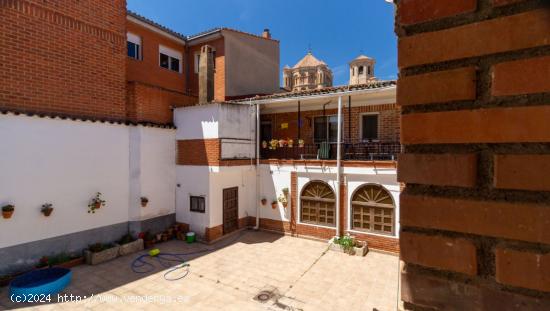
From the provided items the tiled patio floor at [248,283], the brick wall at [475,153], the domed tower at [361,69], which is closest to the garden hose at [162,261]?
the tiled patio floor at [248,283]

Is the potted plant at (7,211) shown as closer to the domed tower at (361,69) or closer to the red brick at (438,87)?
the red brick at (438,87)

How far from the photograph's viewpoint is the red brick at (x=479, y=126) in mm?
808

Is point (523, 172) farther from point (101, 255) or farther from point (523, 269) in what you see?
point (101, 255)

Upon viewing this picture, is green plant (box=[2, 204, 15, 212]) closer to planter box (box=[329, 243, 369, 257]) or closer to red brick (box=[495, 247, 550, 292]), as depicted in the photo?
planter box (box=[329, 243, 369, 257])

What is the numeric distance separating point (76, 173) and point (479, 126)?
1185 cm

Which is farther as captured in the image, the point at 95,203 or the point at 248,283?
the point at 95,203

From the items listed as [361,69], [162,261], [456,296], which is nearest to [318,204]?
[162,261]

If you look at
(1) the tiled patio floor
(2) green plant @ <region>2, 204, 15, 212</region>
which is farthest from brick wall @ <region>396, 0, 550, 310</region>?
(2) green plant @ <region>2, 204, 15, 212</region>

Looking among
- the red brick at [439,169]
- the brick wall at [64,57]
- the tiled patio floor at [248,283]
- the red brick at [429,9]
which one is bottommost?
the tiled patio floor at [248,283]

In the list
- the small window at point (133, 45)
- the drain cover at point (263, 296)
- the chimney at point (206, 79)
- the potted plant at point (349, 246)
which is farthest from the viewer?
the small window at point (133, 45)

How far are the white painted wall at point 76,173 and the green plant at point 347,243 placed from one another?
791 cm

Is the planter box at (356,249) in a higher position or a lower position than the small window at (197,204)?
lower

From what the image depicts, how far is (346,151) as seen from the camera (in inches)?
515

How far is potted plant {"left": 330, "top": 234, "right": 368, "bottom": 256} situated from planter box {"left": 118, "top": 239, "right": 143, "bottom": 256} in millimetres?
7849
